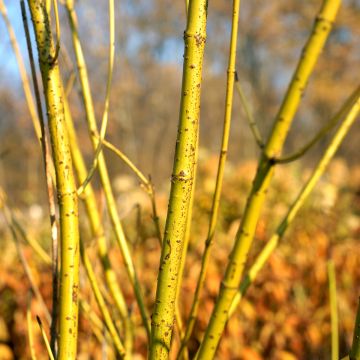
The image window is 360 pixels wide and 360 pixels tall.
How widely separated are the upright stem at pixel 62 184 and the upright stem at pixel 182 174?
11 cm

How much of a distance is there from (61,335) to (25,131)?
1629 centimetres

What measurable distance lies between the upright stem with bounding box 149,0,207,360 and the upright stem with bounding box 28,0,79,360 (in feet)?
0.37

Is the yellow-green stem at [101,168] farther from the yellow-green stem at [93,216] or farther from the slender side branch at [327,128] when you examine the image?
the slender side branch at [327,128]

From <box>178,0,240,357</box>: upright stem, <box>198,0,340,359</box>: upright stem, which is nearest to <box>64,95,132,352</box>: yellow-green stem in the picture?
<box>178,0,240,357</box>: upright stem

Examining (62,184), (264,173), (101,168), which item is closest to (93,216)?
(101,168)

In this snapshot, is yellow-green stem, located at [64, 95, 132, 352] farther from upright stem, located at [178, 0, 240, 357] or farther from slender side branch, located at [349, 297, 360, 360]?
slender side branch, located at [349, 297, 360, 360]

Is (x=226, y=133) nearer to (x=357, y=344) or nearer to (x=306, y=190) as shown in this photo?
(x=306, y=190)

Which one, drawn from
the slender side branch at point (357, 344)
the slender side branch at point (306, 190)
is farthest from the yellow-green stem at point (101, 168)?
the slender side branch at point (357, 344)

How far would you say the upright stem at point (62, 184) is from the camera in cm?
70

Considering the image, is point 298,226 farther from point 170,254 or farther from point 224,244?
point 170,254

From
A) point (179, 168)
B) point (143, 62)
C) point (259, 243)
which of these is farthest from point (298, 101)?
point (143, 62)

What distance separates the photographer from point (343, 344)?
234cm

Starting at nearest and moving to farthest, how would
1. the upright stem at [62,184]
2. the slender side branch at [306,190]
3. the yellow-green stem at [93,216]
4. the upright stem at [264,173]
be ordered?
the upright stem at [264,173]
the upright stem at [62,184]
the slender side branch at [306,190]
the yellow-green stem at [93,216]

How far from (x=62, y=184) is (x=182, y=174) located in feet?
0.53
